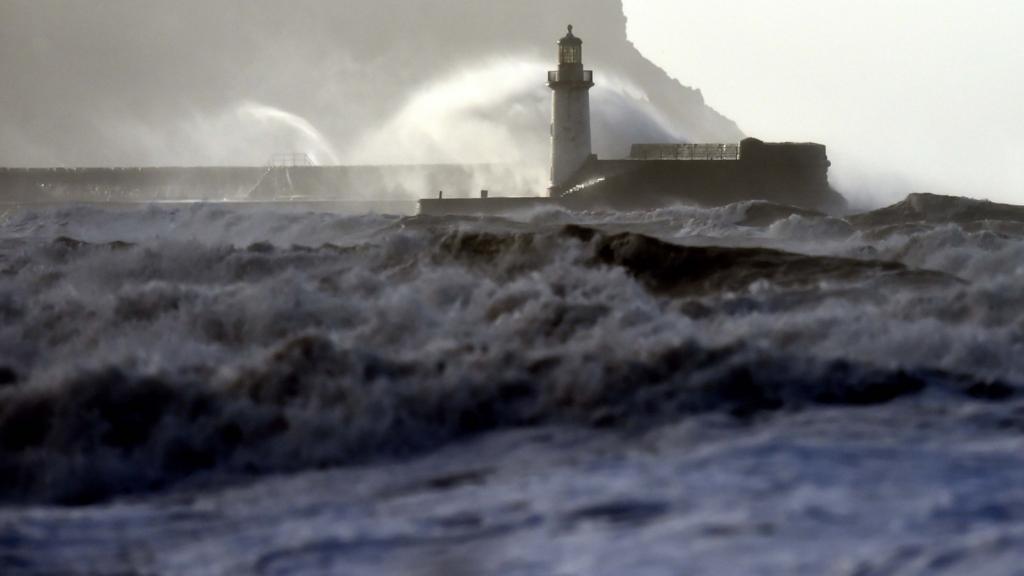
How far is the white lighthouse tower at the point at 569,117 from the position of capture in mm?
32688

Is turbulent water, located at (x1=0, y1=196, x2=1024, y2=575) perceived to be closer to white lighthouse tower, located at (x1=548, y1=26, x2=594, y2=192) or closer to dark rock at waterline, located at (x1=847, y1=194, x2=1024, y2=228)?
dark rock at waterline, located at (x1=847, y1=194, x2=1024, y2=228)

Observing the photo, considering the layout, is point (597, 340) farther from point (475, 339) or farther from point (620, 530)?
point (620, 530)

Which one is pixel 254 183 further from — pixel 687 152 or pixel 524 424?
pixel 524 424

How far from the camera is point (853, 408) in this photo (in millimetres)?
6180

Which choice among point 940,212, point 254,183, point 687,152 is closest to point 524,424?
point 940,212

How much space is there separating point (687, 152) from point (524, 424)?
2706cm

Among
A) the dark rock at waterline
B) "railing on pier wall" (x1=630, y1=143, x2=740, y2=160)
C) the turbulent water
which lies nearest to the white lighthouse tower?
"railing on pier wall" (x1=630, y1=143, x2=740, y2=160)

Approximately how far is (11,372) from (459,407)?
2468 millimetres

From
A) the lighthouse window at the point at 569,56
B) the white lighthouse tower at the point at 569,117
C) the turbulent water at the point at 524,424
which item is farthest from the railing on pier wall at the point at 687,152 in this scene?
the turbulent water at the point at 524,424

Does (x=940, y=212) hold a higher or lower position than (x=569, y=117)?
lower

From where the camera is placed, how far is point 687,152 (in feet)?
108

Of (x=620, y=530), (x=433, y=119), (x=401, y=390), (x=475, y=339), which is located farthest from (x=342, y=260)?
(x=433, y=119)

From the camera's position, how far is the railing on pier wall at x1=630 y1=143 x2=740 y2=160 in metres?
32.0

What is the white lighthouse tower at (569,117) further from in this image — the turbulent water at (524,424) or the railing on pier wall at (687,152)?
the turbulent water at (524,424)
